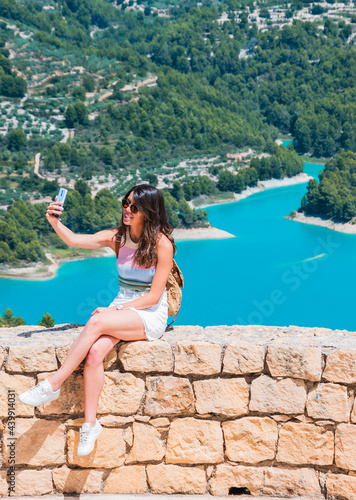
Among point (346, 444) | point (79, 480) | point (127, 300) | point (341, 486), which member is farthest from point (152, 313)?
point (341, 486)

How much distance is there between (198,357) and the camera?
10.8 ft

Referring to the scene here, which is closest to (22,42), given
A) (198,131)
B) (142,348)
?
(198,131)

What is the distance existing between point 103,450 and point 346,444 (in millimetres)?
1145

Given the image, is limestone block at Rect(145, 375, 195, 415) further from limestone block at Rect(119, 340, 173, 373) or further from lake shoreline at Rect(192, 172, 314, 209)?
lake shoreline at Rect(192, 172, 314, 209)

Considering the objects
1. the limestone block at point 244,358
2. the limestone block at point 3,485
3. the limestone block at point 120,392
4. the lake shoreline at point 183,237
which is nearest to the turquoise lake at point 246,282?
the lake shoreline at point 183,237

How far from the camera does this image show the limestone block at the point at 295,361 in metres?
3.23

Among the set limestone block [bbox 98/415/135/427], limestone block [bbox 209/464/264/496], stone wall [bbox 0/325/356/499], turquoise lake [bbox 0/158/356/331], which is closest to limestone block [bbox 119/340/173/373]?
stone wall [bbox 0/325/356/499]

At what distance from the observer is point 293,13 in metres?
102

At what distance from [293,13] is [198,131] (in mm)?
43655

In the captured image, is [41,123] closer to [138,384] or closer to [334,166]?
[334,166]

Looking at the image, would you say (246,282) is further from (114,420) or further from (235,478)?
(114,420)

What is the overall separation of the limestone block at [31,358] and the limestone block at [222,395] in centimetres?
69

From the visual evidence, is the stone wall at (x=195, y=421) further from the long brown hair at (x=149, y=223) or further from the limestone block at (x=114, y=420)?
the long brown hair at (x=149, y=223)

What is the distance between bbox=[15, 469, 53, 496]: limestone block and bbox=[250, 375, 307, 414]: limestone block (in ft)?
3.48
